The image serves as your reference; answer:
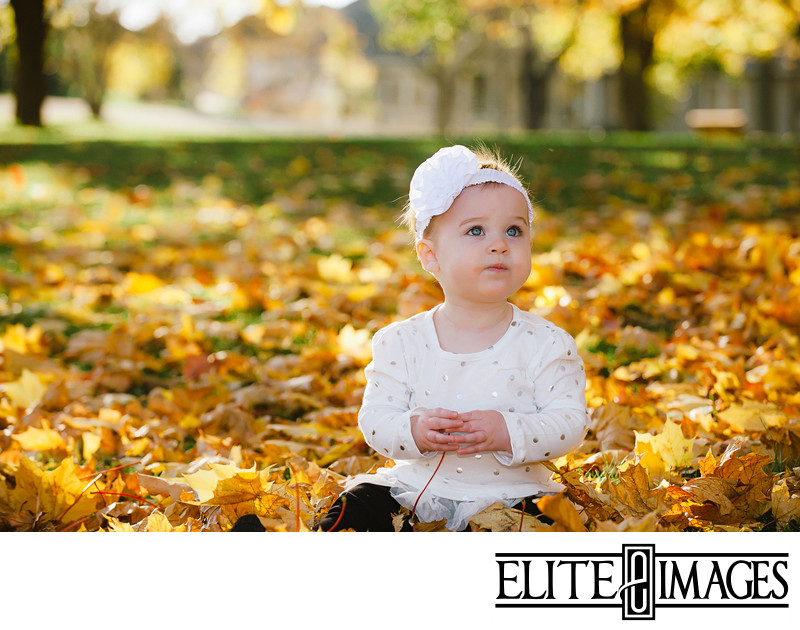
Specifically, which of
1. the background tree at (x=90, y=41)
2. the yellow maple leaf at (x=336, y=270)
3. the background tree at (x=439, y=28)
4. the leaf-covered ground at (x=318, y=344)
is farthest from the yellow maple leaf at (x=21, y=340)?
the background tree at (x=90, y=41)

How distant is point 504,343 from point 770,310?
2082 mm

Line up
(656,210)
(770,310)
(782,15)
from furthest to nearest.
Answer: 1. (782,15)
2. (656,210)
3. (770,310)

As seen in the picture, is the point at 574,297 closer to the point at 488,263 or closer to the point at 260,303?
the point at 260,303

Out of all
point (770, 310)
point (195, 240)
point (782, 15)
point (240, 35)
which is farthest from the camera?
point (240, 35)

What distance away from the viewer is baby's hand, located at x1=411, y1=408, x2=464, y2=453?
6.54 ft

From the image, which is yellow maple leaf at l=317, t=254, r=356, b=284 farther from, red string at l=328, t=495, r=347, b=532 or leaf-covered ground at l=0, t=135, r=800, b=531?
red string at l=328, t=495, r=347, b=532

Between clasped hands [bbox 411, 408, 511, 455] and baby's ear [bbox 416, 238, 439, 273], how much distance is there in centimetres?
37

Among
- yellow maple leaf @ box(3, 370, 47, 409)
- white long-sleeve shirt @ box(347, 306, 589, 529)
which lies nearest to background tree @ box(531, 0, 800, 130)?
yellow maple leaf @ box(3, 370, 47, 409)

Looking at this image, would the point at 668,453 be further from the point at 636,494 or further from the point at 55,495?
the point at 55,495

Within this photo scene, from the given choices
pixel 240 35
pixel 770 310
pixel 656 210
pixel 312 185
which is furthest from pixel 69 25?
pixel 770 310

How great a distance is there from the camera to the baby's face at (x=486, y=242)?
6.85 feet

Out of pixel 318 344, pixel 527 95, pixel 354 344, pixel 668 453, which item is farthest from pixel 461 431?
pixel 527 95

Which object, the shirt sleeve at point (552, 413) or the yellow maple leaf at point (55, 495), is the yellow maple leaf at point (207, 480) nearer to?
the yellow maple leaf at point (55, 495)
